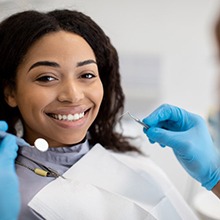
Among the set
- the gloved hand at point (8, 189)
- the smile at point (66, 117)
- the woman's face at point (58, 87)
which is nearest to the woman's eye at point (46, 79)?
the woman's face at point (58, 87)

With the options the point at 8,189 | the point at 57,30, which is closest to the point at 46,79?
the point at 57,30

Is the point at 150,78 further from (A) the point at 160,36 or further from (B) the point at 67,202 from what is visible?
(B) the point at 67,202

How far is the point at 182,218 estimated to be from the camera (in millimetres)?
1223

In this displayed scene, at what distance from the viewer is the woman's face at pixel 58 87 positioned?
110 cm

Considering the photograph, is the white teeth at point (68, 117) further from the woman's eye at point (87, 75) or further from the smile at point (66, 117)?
the woman's eye at point (87, 75)

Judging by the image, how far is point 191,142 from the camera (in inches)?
44.3

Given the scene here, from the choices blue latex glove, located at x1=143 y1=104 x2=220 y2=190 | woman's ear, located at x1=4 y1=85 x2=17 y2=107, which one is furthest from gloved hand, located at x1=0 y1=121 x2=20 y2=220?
blue latex glove, located at x1=143 y1=104 x2=220 y2=190

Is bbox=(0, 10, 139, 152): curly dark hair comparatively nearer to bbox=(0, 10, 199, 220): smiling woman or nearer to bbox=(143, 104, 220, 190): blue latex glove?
bbox=(0, 10, 199, 220): smiling woman

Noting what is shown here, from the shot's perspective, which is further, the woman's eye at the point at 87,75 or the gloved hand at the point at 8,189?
the woman's eye at the point at 87,75

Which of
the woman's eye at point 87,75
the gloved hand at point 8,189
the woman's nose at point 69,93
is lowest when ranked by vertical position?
the gloved hand at point 8,189

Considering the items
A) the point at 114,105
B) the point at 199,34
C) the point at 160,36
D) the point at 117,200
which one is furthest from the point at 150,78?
the point at 117,200

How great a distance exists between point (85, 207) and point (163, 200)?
0.26 metres

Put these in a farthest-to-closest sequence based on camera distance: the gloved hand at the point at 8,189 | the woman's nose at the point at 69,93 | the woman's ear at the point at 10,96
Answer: the woman's ear at the point at 10,96
the woman's nose at the point at 69,93
the gloved hand at the point at 8,189

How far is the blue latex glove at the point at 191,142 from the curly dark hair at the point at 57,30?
0.76 feet
